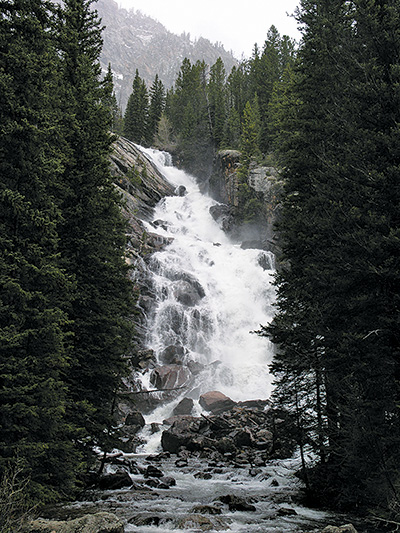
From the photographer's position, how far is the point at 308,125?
14.3m


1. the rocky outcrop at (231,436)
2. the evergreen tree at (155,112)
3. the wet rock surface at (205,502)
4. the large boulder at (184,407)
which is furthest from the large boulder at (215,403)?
the evergreen tree at (155,112)

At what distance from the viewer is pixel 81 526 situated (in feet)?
21.5

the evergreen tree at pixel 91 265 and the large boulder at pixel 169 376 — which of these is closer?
the evergreen tree at pixel 91 265

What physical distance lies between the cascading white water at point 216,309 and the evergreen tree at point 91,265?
16.9 metres

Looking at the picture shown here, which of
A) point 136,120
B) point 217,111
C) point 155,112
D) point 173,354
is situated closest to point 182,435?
point 173,354

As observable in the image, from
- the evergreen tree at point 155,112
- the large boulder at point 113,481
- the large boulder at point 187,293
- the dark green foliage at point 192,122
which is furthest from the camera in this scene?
the evergreen tree at point 155,112

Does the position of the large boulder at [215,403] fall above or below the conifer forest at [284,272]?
below

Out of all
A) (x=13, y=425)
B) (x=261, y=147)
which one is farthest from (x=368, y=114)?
(x=261, y=147)

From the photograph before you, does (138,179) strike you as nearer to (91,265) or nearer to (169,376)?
(169,376)

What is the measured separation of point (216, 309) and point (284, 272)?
21.9 meters

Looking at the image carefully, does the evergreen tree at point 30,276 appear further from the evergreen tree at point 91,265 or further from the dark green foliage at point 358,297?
the dark green foliage at point 358,297

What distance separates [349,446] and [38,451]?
21.3 ft

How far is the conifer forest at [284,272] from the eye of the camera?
840 cm

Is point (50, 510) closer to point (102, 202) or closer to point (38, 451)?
point (38, 451)
